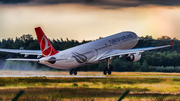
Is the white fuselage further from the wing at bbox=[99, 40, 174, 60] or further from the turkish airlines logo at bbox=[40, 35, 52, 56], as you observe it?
the turkish airlines logo at bbox=[40, 35, 52, 56]

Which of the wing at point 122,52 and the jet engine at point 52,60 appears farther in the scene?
the wing at point 122,52

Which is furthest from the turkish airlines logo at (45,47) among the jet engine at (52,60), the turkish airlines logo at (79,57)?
the turkish airlines logo at (79,57)

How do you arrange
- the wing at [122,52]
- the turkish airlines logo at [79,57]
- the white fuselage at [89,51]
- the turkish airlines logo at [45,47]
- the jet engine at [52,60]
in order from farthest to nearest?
the wing at [122,52] → the turkish airlines logo at [79,57] → the white fuselage at [89,51] → the turkish airlines logo at [45,47] → the jet engine at [52,60]

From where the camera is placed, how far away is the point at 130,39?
68.6 meters

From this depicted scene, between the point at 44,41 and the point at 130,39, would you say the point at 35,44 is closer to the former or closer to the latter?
the point at 130,39

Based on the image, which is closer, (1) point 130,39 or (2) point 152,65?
(1) point 130,39

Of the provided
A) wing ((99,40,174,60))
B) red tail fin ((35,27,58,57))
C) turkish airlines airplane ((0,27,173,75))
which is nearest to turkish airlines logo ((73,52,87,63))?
turkish airlines airplane ((0,27,173,75))

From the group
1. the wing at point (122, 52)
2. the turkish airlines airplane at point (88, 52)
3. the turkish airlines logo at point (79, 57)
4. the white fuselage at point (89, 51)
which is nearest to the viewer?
the turkish airlines airplane at point (88, 52)

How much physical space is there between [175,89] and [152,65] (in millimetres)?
48880

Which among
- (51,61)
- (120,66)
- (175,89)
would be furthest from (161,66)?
(175,89)

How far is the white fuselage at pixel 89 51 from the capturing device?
177ft

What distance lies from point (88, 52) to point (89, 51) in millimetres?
459

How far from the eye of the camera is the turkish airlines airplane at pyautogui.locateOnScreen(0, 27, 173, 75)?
2090 inches

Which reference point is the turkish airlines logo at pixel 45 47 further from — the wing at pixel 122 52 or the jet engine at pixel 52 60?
the wing at pixel 122 52
